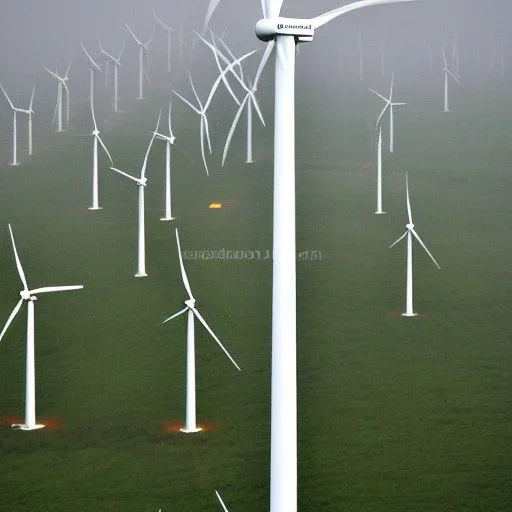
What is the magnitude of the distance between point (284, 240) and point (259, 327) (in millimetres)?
1166

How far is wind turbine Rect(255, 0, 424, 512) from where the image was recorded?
15.9ft

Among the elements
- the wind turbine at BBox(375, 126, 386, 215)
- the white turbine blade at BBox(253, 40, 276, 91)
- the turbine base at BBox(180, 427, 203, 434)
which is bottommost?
the turbine base at BBox(180, 427, 203, 434)

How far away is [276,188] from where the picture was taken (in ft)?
16.6

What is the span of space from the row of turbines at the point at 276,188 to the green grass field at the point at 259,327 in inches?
2.5

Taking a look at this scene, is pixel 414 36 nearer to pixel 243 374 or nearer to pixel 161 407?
pixel 243 374

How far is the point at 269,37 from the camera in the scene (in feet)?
15.7

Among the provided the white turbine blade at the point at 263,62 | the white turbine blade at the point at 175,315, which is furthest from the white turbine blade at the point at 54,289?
the white turbine blade at the point at 263,62

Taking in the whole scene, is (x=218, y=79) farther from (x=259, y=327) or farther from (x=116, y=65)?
(x=259, y=327)

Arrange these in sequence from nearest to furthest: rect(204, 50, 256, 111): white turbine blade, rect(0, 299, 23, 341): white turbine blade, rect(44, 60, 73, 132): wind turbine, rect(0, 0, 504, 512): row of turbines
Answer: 1. rect(0, 0, 504, 512): row of turbines
2. rect(0, 299, 23, 341): white turbine blade
3. rect(204, 50, 256, 111): white turbine blade
4. rect(44, 60, 73, 132): wind turbine

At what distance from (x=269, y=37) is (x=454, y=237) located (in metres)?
2.16

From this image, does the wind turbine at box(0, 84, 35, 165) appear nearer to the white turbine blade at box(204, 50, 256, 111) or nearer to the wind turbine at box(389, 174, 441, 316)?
the white turbine blade at box(204, 50, 256, 111)

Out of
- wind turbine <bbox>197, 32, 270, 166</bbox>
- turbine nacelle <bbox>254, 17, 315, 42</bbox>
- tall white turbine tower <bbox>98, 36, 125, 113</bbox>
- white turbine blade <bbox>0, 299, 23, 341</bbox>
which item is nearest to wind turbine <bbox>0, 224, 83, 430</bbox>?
white turbine blade <bbox>0, 299, 23, 341</bbox>

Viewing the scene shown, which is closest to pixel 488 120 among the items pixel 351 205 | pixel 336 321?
pixel 351 205

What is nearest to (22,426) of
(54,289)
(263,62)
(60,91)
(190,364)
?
(54,289)
